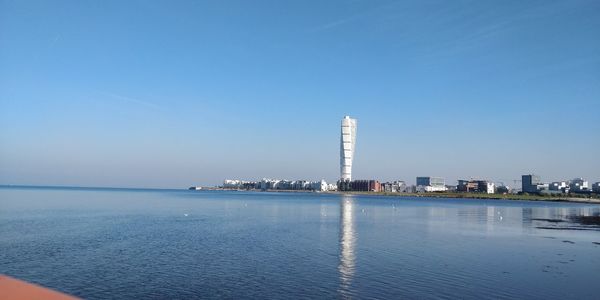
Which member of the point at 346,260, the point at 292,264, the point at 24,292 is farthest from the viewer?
the point at 346,260

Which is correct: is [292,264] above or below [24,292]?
below

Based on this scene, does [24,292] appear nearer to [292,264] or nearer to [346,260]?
[292,264]

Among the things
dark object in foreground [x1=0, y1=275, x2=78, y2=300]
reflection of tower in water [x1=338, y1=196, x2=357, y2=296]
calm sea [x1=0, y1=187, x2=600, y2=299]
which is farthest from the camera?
reflection of tower in water [x1=338, y1=196, x2=357, y2=296]

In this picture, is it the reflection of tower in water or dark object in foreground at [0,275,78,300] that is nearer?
dark object in foreground at [0,275,78,300]

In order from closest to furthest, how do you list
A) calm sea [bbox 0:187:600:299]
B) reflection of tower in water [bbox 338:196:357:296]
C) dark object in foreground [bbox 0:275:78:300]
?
dark object in foreground [bbox 0:275:78:300], calm sea [bbox 0:187:600:299], reflection of tower in water [bbox 338:196:357:296]

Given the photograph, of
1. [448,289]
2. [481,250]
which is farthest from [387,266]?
[481,250]

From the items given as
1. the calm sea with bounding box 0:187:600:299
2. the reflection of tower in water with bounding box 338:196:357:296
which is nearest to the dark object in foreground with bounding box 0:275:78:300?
the calm sea with bounding box 0:187:600:299

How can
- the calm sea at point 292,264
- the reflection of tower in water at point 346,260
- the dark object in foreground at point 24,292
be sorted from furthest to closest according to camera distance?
1. the reflection of tower in water at point 346,260
2. the calm sea at point 292,264
3. the dark object in foreground at point 24,292

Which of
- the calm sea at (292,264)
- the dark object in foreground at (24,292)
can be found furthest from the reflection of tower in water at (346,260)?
the dark object in foreground at (24,292)

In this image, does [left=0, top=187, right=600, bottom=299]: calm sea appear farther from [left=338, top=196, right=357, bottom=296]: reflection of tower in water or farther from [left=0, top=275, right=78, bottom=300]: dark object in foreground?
[left=0, top=275, right=78, bottom=300]: dark object in foreground

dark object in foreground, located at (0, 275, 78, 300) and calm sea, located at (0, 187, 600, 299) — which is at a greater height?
dark object in foreground, located at (0, 275, 78, 300)

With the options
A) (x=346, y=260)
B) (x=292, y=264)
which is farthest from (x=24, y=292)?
(x=346, y=260)

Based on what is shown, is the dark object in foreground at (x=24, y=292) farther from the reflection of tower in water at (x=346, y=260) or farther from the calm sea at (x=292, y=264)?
the reflection of tower in water at (x=346, y=260)

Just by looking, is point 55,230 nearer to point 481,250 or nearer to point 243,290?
point 243,290
